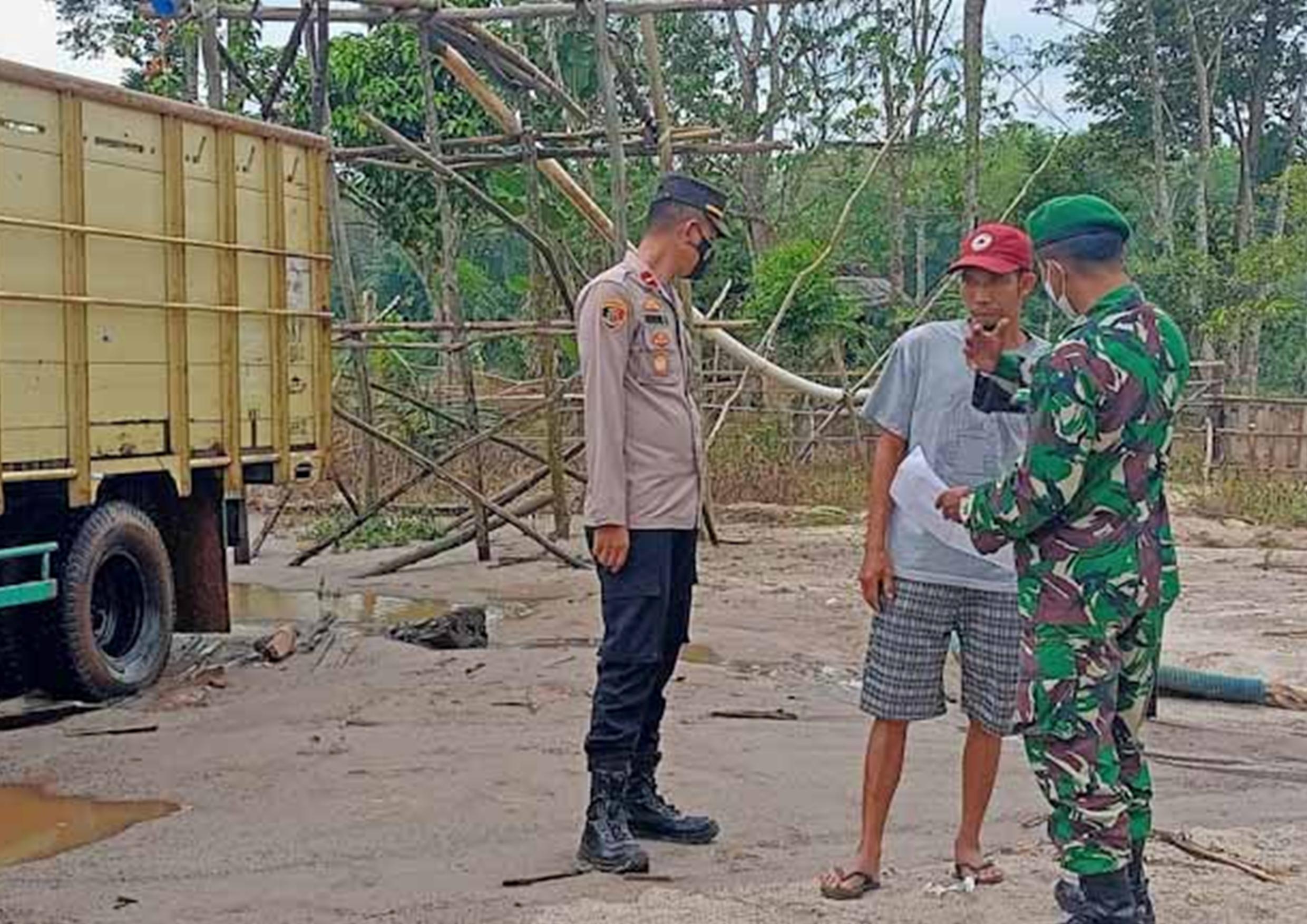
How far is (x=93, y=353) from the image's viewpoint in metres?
7.88

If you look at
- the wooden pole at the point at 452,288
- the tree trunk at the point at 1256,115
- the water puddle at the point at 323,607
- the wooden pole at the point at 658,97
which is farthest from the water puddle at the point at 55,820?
the tree trunk at the point at 1256,115

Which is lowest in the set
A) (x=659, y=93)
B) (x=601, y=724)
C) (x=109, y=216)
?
(x=601, y=724)

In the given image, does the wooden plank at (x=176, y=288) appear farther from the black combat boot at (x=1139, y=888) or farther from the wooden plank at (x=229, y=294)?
the black combat boot at (x=1139, y=888)

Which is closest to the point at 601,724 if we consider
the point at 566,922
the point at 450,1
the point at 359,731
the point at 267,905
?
the point at 566,922

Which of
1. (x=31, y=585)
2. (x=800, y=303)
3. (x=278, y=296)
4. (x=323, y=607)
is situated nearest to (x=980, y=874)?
(x=31, y=585)

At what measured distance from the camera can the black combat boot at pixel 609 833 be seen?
16.4 feet

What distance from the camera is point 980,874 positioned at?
4.88m

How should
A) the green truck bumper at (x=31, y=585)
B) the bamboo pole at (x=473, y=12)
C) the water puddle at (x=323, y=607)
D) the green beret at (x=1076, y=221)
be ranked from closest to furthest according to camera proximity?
the green beret at (x=1076, y=221), the green truck bumper at (x=31, y=585), the water puddle at (x=323, y=607), the bamboo pole at (x=473, y=12)

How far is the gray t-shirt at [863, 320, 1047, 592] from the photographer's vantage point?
4766mm

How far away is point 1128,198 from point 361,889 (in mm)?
32266

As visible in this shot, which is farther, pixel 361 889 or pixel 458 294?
pixel 458 294

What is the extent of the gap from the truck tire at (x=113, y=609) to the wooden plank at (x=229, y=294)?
0.62 m

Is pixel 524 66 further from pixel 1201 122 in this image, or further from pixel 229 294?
pixel 1201 122

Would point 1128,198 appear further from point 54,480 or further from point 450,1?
point 54,480
